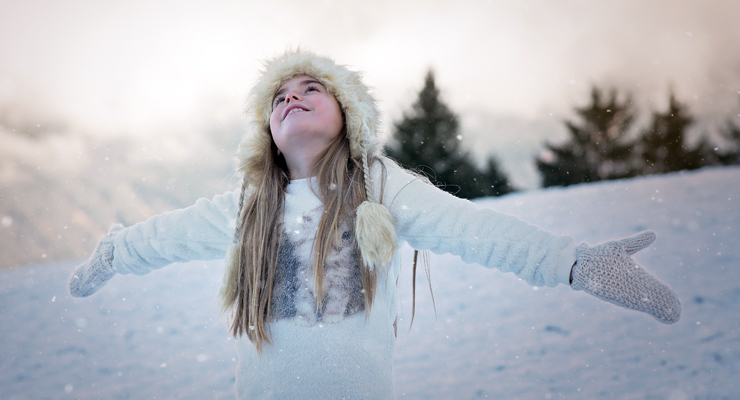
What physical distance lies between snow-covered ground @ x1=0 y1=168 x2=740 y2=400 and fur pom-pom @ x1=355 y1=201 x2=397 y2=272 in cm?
68

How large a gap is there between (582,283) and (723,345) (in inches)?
69.1

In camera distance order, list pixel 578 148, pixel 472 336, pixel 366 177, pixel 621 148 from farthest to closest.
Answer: pixel 578 148 → pixel 621 148 → pixel 472 336 → pixel 366 177

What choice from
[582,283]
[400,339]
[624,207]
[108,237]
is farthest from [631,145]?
[108,237]

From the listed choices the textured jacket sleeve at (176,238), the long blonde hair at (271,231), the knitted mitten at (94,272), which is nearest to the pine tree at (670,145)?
the long blonde hair at (271,231)

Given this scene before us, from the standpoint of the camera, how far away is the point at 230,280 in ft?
4.88

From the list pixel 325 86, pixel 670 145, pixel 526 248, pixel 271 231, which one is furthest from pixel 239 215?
pixel 670 145

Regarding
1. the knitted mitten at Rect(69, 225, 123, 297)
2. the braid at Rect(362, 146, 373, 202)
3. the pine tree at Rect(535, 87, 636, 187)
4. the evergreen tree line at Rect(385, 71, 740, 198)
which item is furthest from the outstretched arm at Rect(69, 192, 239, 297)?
the pine tree at Rect(535, 87, 636, 187)

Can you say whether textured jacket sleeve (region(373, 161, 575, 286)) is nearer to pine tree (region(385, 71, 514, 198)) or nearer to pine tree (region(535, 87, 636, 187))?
pine tree (region(385, 71, 514, 198))

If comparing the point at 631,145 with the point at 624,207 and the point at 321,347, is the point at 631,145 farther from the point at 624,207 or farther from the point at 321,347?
the point at 321,347

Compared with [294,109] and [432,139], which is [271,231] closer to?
[294,109]

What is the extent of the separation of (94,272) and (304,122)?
1114 millimetres

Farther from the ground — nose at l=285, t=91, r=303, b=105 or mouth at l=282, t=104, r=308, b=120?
nose at l=285, t=91, r=303, b=105

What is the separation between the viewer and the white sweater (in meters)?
1.18

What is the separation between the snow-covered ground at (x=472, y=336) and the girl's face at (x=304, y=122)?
29.2 inches
